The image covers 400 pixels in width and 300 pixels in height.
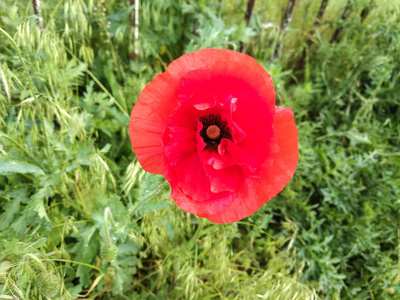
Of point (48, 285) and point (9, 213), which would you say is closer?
point (48, 285)

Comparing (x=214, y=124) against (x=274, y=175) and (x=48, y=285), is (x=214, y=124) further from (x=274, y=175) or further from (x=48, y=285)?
(x=48, y=285)

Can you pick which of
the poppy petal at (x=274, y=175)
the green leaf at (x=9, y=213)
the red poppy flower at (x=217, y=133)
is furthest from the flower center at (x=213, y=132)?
the green leaf at (x=9, y=213)

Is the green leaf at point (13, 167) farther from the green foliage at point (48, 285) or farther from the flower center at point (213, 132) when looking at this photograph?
the flower center at point (213, 132)

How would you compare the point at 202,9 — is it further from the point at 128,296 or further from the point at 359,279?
the point at 359,279

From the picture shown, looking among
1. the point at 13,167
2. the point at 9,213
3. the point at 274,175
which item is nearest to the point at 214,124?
the point at 274,175

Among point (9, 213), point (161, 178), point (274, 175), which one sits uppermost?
point (274, 175)

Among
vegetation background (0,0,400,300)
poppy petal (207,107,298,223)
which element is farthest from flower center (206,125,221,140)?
vegetation background (0,0,400,300)

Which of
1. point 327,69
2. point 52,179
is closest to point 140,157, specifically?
point 52,179

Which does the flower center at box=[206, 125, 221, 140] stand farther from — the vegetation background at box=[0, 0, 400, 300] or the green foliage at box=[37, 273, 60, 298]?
the green foliage at box=[37, 273, 60, 298]
